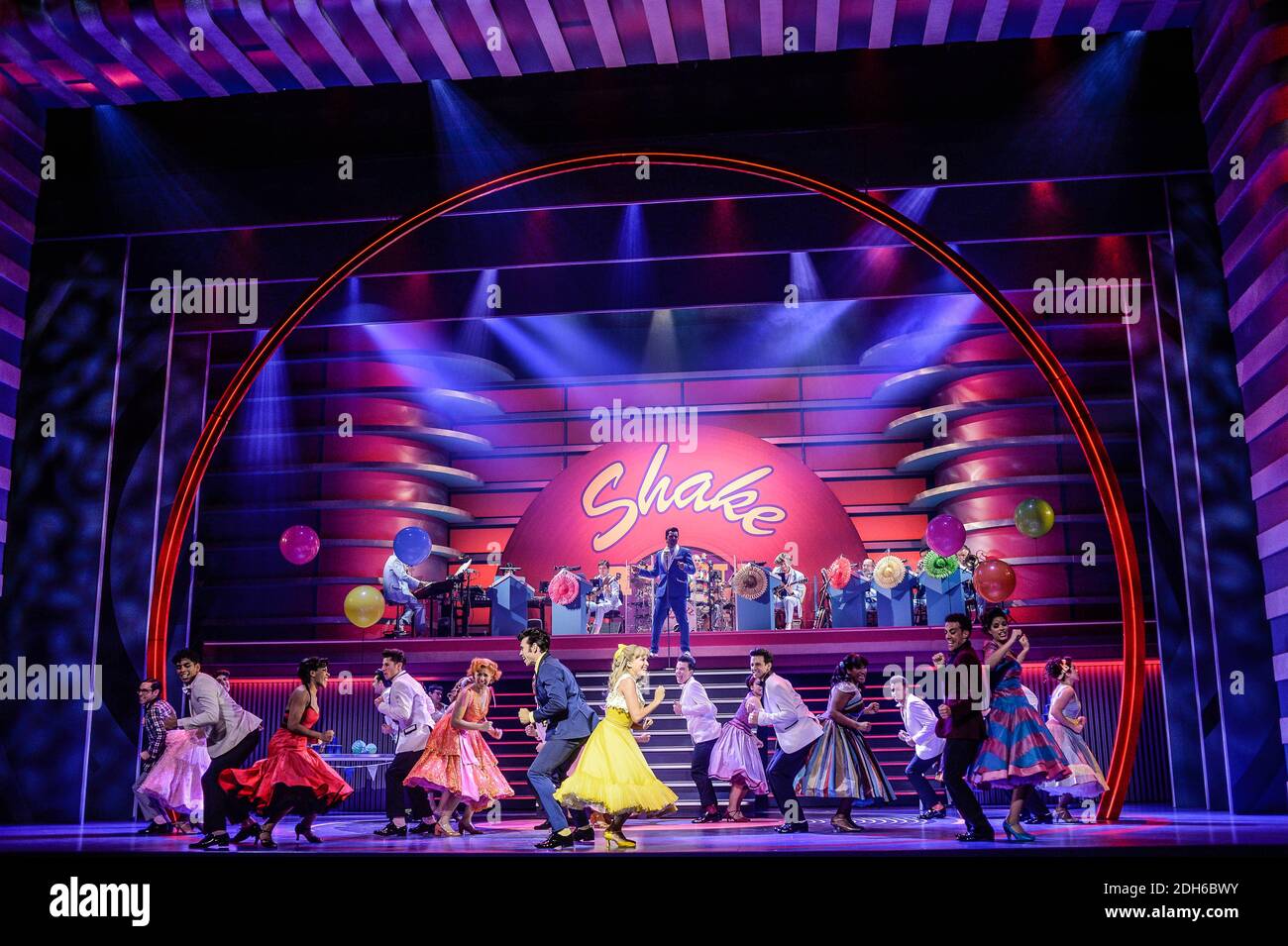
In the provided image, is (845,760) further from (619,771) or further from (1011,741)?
(619,771)

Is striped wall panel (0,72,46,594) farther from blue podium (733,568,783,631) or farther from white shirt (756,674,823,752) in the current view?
blue podium (733,568,783,631)

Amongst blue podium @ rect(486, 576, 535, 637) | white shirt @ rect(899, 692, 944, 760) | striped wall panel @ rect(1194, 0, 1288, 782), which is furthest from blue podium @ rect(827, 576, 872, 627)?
striped wall panel @ rect(1194, 0, 1288, 782)

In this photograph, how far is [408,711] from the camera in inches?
370

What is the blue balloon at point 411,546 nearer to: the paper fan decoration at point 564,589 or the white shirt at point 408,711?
the paper fan decoration at point 564,589

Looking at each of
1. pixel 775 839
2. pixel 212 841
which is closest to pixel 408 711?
pixel 212 841

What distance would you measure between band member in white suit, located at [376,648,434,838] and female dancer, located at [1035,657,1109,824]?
210 inches

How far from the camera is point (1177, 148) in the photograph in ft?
35.4

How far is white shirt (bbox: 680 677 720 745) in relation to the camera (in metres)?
10.7

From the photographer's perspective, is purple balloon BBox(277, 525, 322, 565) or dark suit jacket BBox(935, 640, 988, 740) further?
purple balloon BBox(277, 525, 322, 565)

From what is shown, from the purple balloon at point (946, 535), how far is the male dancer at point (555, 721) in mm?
7184

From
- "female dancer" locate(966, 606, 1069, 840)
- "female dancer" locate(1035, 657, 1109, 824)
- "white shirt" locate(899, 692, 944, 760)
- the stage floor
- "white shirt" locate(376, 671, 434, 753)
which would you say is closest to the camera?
the stage floor

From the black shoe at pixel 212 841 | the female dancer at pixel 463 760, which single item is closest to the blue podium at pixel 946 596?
the female dancer at pixel 463 760
